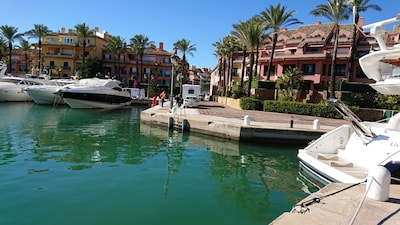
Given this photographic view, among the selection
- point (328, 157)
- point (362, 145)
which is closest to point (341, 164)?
point (328, 157)

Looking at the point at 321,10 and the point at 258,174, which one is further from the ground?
the point at 321,10

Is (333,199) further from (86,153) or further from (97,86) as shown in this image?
(97,86)

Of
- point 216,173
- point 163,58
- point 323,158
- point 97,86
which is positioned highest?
point 163,58

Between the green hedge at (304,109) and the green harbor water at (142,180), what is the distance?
41.3ft

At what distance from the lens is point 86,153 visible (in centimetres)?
1407

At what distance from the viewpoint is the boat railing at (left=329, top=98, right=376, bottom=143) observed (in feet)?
34.4

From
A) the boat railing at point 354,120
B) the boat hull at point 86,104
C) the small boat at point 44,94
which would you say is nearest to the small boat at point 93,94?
the boat hull at point 86,104

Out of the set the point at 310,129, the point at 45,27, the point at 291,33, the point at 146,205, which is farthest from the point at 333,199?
the point at 45,27

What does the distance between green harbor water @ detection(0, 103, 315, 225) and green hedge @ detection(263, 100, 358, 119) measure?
12.6 meters

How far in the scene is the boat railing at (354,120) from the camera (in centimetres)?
1049

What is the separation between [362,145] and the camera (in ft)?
36.2

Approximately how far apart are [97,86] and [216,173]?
27.8m

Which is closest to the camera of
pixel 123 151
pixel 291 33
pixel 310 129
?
pixel 123 151

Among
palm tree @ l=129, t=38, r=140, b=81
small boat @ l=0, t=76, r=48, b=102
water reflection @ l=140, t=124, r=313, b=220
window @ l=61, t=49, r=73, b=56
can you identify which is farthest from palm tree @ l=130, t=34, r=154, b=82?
water reflection @ l=140, t=124, r=313, b=220
